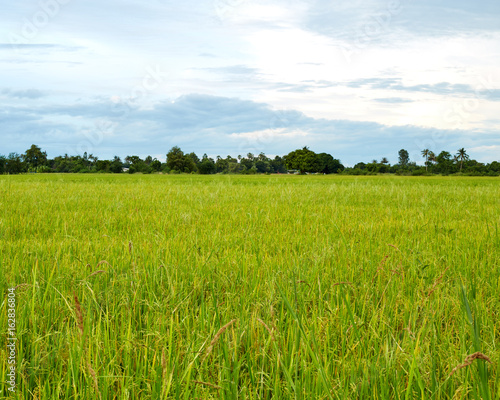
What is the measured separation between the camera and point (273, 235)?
4008mm

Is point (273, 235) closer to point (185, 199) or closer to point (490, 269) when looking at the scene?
point (490, 269)

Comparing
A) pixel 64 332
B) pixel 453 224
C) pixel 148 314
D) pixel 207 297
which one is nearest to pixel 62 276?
pixel 64 332

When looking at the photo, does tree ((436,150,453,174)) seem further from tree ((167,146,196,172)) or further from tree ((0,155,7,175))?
tree ((0,155,7,175))

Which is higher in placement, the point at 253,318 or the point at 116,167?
the point at 116,167

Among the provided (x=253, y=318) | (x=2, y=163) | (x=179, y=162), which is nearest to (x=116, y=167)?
(x=179, y=162)

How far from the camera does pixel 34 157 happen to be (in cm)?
11056

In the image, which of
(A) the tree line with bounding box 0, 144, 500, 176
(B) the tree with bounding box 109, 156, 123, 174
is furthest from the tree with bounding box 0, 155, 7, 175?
(B) the tree with bounding box 109, 156, 123, 174

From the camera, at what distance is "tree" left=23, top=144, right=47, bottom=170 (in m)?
108

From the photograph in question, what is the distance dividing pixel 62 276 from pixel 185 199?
17.3ft

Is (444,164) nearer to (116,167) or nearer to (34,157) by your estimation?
(116,167)

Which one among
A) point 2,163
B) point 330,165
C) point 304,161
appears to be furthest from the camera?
point 330,165

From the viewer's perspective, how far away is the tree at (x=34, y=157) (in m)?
108

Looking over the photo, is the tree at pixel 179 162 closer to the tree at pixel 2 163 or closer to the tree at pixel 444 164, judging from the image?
the tree at pixel 2 163

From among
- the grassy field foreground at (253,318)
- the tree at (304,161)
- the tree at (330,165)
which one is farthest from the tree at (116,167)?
the grassy field foreground at (253,318)
